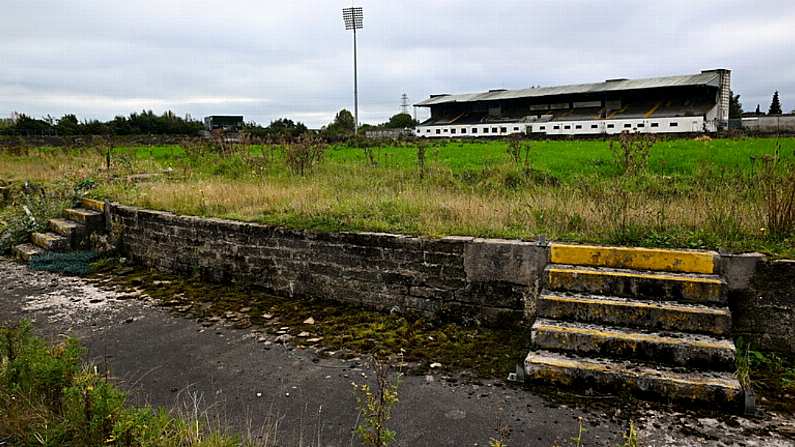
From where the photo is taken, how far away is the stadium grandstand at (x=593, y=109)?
49.5 meters

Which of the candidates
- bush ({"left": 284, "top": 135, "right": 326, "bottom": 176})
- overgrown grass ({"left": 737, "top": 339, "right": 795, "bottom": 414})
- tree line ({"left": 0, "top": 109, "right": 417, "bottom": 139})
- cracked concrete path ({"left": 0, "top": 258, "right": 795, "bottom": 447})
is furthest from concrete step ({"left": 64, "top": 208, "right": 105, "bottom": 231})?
tree line ({"left": 0, "top": 109, "right": 417, "bottom": 139})

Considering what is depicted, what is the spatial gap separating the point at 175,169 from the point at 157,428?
13684 millimetres

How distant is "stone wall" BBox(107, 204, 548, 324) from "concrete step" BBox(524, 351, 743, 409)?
112 cm

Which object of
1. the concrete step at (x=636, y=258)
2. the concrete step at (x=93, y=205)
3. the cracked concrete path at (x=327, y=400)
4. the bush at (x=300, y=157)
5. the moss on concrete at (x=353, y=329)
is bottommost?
the cracked concrete path at (x=327, y=400)

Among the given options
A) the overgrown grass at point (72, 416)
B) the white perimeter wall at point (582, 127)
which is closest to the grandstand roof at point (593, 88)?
the white perimeter wall at point (582, 127)

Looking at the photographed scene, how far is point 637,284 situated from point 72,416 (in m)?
4.30

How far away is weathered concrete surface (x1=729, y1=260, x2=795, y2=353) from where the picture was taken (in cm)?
473

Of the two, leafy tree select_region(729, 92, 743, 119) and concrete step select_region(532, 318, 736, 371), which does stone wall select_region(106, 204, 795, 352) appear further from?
leafy tree select_region(729, 92, 743, 119)

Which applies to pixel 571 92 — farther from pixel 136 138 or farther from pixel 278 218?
pixel 278 218

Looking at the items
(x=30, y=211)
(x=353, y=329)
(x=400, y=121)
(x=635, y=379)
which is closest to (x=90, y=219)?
(x=30, y=211)

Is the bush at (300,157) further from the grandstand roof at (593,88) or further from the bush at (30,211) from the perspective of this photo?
the grandstand roof at (593,88)

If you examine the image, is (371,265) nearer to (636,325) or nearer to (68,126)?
(636,325)

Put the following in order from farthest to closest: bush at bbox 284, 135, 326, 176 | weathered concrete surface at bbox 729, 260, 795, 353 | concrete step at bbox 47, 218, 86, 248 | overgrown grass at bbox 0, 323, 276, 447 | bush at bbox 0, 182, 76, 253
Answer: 1. bush at bbox 284, 135, 326, 176
2. bush at bbox 0, 182, 76, 253
3. concrete step at bbox 47, 218, 86, 248
4. weathered concrete surface at bbox 729, 260, 795, 353
5. overgrown grass at bbox 0, 323, 276, 447

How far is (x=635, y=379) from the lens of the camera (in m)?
4.24
